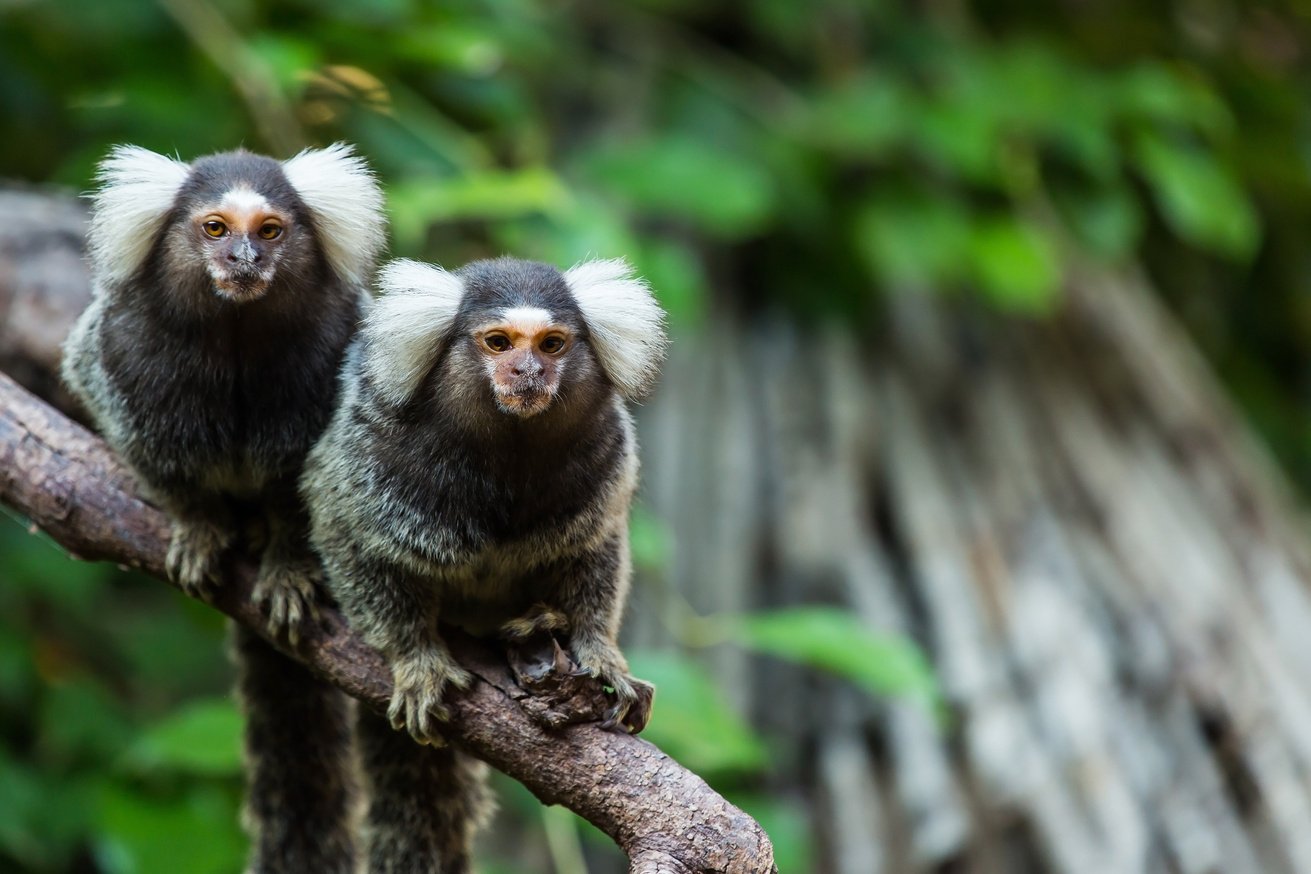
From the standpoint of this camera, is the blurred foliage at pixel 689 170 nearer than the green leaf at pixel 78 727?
Yes

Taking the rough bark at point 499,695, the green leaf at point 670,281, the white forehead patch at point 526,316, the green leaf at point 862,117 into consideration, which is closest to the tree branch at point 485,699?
the rough bark at point 499,695

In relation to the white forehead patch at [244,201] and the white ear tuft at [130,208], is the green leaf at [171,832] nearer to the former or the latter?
the white ear tuft at [130,208]

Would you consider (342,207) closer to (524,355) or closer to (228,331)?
A: (228,331)

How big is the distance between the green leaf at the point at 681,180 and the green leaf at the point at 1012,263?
2.22ft

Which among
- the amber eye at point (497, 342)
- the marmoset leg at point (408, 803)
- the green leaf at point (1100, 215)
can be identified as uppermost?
the amber eye at point (497, 342)

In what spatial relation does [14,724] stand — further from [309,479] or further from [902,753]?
[902,753]

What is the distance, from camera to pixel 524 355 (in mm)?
1831

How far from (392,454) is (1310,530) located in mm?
3968

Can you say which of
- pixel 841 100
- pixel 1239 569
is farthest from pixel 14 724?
pixel 1239 569

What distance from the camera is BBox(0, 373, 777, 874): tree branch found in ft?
5.86

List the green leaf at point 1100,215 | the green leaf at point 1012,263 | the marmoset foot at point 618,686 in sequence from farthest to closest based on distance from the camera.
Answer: the green leaf at point 1100,215
the green leaf at point 1012,263
the marmoset foot at point 618,686

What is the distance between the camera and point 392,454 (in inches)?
75.4

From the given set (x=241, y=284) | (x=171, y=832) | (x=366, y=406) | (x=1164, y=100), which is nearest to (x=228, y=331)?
(x=241, y=284)

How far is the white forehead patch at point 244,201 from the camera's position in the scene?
1.88m
